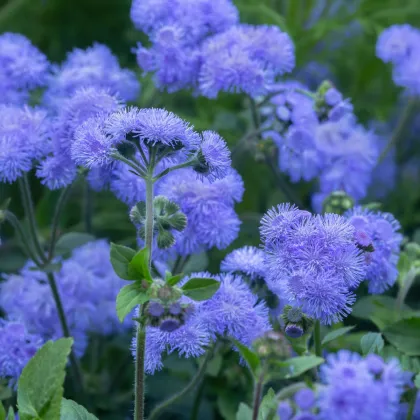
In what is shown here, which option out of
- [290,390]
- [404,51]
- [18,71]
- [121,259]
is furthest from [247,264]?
[404,51]

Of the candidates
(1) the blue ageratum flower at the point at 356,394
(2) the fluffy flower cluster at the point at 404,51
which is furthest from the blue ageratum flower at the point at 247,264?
(2) the fluffy flower cluster at the point at 404,51

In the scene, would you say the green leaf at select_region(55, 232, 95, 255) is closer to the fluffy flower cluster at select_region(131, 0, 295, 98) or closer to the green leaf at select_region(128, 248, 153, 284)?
the fluffy flower cluster at select_region(131, 0, 295, 98)

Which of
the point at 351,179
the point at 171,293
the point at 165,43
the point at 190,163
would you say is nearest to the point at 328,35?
the point at 351,179

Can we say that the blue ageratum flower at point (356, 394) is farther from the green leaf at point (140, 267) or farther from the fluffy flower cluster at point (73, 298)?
the fluffy flower cluster at point (73, 298)

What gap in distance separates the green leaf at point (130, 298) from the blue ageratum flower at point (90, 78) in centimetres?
54

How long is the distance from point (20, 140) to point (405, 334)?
640 millimetres

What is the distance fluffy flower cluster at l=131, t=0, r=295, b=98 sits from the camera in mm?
1276

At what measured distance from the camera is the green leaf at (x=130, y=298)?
2.58ft

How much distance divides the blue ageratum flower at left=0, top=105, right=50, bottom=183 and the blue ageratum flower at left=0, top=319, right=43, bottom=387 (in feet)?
0.74

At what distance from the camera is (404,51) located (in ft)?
5.29

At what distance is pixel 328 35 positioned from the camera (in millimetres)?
1984

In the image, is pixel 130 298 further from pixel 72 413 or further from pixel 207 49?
pixel 207 49

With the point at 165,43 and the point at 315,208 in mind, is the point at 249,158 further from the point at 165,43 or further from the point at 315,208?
the point at 165,43

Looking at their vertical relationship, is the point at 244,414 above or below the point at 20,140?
below
